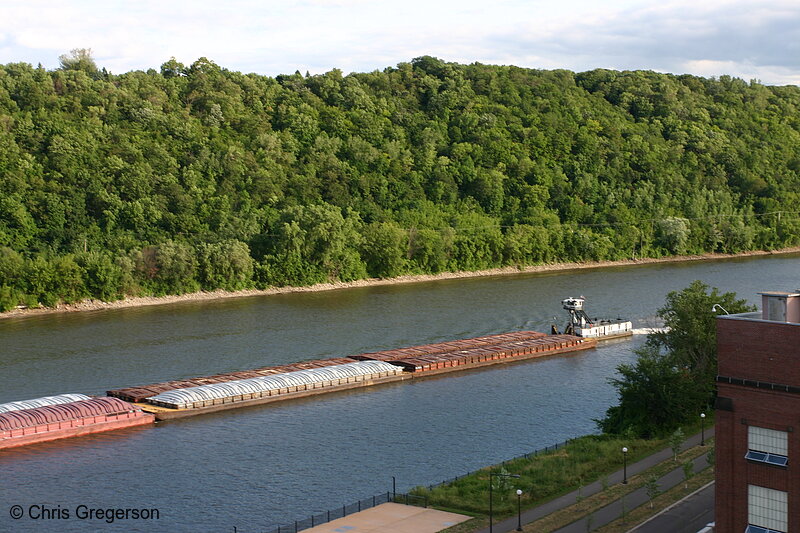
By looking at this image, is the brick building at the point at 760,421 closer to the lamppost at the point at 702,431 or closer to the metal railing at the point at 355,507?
the metal railing at the point at 355,507

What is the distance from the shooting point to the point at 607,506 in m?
43.6

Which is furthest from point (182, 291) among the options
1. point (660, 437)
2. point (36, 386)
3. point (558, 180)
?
point (558, 180)

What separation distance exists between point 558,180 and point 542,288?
204 feet

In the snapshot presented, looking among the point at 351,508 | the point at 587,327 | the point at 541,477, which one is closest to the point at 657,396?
the point at 541,477

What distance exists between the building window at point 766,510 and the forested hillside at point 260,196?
95950mm

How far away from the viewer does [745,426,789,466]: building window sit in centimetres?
3259

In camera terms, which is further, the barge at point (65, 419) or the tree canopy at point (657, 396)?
the barge at point (65, 419)

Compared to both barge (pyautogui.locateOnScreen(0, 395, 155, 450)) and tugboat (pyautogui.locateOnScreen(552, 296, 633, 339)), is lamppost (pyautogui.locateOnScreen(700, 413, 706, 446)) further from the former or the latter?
tugboat (pyautogui.locateOnScreen(552, 296, 633, 339))

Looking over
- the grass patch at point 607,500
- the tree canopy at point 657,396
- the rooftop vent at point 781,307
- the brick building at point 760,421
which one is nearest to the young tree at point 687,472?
the grass patch at point 607,500

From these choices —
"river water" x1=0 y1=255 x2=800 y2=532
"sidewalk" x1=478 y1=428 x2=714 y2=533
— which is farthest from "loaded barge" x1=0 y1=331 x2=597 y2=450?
"sidewalk" x1=478 y1=428 x2=714 y2=533

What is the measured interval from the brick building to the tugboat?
67143 millimetres

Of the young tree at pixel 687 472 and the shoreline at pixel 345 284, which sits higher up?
the shoreline at pixel 345 284

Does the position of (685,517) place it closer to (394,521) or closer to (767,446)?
(767,446)

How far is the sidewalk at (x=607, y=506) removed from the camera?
4153cm
